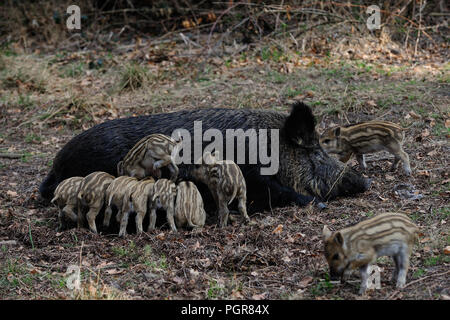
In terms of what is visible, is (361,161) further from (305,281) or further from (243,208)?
(305,281)

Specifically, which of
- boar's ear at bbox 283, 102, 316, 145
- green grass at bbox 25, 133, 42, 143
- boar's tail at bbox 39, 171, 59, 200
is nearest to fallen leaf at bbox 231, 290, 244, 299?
boar's ear at bbox 283, 102, 316, 145

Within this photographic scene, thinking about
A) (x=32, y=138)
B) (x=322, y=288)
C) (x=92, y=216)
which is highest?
(x=32, y=138)

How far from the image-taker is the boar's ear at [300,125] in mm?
6926

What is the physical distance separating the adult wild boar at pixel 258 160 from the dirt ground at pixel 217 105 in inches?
9.7

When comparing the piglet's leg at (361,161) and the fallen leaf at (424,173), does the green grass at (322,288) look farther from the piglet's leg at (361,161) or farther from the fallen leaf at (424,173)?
the piglet's leg at (361,161)

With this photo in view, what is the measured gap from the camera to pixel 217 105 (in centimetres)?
1052

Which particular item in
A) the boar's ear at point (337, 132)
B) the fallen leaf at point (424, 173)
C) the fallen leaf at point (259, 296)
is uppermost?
the boar's ear at point (337, 132)

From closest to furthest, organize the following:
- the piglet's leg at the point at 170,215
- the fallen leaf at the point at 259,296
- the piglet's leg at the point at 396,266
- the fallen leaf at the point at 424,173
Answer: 1. the piglet's leg at the point at 396,266
2. the fallen leaf at the point at 259,296
3. the piglet's leg at the point at 170,215
4. the fallen leaf at the point at 424,173

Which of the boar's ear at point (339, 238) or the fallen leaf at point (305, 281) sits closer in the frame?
the boar's ear at point (339, 238)

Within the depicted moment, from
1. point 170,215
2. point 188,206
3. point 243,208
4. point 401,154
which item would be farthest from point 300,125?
point 170,215

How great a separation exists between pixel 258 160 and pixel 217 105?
12.3ft

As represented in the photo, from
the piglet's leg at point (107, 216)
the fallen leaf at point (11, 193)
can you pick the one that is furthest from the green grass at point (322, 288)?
the fallen leaf at point (11, 193)

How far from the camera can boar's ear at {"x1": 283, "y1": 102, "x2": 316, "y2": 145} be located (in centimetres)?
693

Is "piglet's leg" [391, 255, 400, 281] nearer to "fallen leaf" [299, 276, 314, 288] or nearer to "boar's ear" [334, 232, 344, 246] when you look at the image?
"boar's ear" [334, 232, 344, 246]
